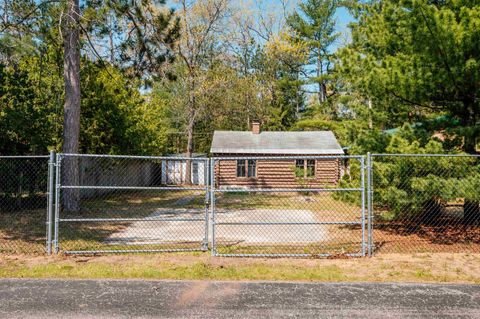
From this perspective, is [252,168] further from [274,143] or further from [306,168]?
[306,168]

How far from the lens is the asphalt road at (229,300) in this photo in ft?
15.9

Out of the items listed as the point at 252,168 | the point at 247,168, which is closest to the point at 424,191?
the point at 247,168

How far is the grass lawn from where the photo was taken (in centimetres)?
639

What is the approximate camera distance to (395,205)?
8672mm

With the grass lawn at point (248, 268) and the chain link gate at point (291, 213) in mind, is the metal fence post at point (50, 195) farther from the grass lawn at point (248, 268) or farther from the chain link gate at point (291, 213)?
the chain link gate at point (291, 213)

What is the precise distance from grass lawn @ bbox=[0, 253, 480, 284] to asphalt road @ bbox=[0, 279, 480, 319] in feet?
1.19

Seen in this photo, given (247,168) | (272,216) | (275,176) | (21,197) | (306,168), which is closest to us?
(272,216)

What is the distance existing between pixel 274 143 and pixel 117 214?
12965 mm

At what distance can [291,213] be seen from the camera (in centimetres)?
1474

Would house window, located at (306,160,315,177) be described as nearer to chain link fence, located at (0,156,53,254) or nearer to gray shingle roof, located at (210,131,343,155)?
gray shingle roof, located at (210,131,343,155)

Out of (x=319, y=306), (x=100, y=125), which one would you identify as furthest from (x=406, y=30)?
(x=100, y=125)

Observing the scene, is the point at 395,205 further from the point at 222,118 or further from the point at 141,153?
the point at 222,118

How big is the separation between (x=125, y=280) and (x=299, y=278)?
8.76 ft

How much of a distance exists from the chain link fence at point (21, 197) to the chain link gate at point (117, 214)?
746mm
